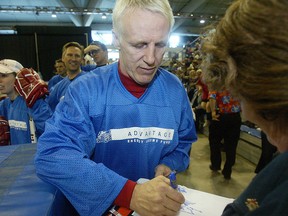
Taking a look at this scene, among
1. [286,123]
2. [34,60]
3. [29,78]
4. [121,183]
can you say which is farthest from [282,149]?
[34,60]

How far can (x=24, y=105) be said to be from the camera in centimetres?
218

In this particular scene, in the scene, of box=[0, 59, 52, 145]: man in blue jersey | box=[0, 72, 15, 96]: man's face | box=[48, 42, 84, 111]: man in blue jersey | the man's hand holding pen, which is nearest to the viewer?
the man's hand holding pen

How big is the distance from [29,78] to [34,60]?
5917 millimetres

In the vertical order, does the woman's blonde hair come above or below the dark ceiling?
below

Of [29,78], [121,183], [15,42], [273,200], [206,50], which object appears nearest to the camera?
[273,200]

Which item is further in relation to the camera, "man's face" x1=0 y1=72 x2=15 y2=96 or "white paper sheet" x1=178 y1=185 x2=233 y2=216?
"man's face" x1=0 y1=72 x2=15 y2=96

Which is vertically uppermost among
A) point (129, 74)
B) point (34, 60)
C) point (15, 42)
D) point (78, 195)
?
point (15, 42)

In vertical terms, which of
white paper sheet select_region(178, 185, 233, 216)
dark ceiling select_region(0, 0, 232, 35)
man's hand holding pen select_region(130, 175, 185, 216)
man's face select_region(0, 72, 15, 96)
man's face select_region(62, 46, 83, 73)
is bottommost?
white paper sheet select_region(178, 185, 233, 216)

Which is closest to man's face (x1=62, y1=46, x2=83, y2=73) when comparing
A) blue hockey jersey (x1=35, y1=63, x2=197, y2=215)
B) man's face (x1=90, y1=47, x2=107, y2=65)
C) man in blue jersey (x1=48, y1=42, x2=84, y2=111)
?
man in blue jersey (x1=48, y1=42, x2=84, y2=111)

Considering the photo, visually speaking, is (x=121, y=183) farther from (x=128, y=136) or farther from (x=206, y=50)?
(x=206, y=50)

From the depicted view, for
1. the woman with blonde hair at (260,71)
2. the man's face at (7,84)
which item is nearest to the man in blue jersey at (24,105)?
the man's face at (7,84)

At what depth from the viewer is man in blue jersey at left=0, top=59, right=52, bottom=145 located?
6.81ft

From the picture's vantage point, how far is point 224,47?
1.73 feet

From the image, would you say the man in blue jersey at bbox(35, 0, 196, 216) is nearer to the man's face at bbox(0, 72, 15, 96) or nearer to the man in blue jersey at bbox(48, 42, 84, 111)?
the man's face at bbox(0, 72, 15, 96)
